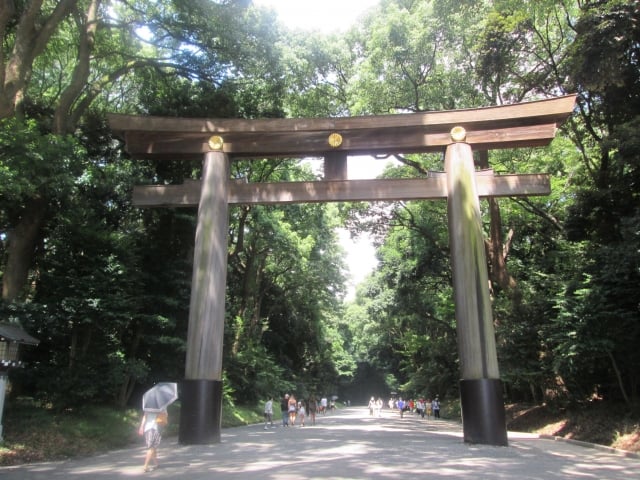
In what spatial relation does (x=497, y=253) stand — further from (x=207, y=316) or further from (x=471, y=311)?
(x=207, y=316)

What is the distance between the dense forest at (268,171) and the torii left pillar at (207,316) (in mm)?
3058

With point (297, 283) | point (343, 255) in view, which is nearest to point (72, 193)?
point (297, 283)

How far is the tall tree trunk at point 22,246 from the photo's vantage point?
13094 mm

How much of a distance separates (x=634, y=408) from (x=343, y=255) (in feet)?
77.2

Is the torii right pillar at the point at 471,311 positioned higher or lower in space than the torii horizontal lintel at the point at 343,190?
lower

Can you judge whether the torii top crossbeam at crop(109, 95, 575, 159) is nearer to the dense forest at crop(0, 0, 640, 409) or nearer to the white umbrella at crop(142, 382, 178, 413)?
the dense forest at crop(0, 0, 640, 409)

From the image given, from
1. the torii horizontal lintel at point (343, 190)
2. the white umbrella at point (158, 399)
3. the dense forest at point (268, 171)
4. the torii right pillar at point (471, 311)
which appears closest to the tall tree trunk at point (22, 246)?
the dense forest at point (268, 171)

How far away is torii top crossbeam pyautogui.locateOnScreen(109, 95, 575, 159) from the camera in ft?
38.3

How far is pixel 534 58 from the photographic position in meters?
17.9

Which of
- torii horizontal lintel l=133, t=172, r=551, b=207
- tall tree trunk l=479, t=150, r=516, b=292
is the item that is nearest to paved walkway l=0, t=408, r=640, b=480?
torii horizontal lintel l=133, t=172, r=551, b=207

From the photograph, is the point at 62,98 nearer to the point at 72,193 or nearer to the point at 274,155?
the point at 72,193

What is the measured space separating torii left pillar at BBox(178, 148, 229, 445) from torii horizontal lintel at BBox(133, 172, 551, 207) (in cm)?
52

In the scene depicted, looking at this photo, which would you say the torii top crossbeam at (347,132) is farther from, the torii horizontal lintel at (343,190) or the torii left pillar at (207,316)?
the torii horizontal lintel at (343,190)

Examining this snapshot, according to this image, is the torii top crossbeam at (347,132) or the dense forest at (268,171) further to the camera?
the dense forest at (268,171)
